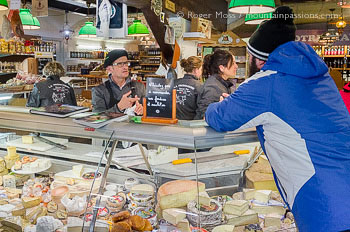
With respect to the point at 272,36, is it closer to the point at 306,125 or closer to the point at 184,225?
the point at 306,125

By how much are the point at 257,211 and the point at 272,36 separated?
3.90ft

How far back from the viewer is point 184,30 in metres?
7.42

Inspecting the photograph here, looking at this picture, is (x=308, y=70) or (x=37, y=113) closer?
(x=308, y=70)

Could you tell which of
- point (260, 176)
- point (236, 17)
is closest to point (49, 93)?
point (260, 176)

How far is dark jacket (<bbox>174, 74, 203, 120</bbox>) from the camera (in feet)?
14.5

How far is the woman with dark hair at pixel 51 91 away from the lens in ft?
15.4

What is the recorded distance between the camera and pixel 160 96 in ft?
6.31

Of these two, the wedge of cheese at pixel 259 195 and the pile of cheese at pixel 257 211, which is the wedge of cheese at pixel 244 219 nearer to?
the pile of cheese at pixel 257 211

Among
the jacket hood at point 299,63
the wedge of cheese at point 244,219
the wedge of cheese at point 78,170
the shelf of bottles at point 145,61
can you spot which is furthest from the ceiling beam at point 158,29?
the shelf of bottles at point 145,61

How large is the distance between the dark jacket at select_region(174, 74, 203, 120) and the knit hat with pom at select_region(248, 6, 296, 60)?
8.43 ft

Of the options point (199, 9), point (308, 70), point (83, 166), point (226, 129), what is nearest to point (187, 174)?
point (226, 129)

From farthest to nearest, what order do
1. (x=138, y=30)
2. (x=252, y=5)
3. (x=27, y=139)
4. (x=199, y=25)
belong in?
(x=138, y=30) < (x=199, y=25) < (x=252, y=5) < (x=27, y=139)

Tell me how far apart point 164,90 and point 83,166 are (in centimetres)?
98

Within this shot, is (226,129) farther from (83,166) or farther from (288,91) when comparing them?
(83,166)
